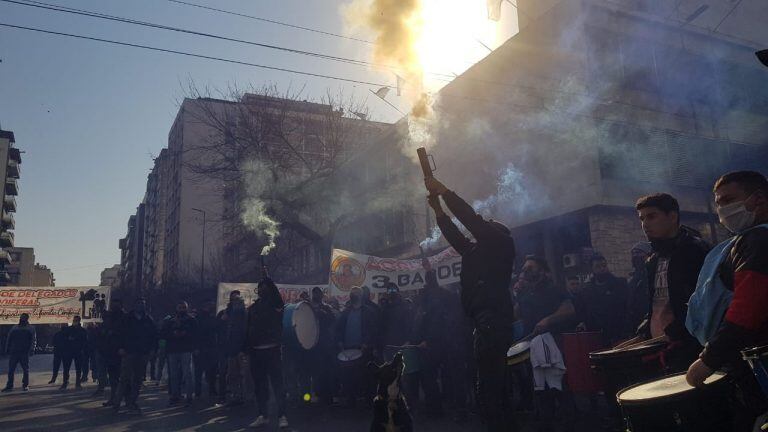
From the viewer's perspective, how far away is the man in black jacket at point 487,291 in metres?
4.13

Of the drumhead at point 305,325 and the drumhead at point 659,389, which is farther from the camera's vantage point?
the drumhead at point 305,325

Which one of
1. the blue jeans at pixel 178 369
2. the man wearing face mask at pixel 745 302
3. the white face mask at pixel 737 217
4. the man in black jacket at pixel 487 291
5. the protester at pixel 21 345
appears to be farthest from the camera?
the protester at pixel 21 345

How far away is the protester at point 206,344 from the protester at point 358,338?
3.68 m

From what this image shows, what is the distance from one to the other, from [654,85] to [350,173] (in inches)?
619

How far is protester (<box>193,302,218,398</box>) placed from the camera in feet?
38.9

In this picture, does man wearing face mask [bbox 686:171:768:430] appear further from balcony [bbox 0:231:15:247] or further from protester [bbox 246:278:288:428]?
balcony [bbox 0:231:15:247]

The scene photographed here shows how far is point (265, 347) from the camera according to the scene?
790 cm

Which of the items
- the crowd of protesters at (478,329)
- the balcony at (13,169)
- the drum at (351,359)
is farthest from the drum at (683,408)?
the balcony at (13,169)

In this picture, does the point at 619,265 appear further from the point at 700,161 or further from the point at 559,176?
the point at 700,161

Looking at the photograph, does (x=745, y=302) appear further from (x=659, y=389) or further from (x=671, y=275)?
(x=671, y=275)

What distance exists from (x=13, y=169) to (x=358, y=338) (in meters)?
90.5

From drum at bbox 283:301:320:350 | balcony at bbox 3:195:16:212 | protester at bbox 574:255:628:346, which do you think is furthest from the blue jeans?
balcony at bbox 3:195:16:212

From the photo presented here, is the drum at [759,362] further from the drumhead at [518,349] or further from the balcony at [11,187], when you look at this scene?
the balcony at [11,187]

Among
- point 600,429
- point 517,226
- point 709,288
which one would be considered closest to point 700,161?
point 517,226
